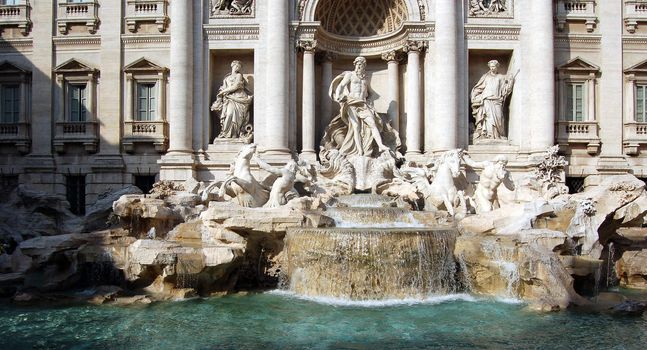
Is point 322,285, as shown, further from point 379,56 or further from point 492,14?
point 492,14

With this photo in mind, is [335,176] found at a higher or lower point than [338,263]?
higher

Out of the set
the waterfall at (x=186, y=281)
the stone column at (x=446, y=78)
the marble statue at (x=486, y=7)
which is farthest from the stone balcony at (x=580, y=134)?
the waterfall at (x=186, y=281)

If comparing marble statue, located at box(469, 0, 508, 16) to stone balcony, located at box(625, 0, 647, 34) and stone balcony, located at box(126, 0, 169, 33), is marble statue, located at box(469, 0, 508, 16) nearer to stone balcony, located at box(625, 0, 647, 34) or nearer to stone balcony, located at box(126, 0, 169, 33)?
stone balcony, located at box(625, 0, 647, 34)

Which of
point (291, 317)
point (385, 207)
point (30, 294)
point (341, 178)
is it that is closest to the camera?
point (291, 317)

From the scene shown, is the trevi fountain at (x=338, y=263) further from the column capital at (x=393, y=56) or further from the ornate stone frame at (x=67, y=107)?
the column capital at (x=393, y=56)

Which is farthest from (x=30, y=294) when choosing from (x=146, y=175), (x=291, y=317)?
(x=146, y=175)

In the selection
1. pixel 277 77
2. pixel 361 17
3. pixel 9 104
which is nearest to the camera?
pixel 277 77

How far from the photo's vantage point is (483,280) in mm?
11617

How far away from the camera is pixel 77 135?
19.2 m

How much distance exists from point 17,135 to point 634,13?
2298 centimetres

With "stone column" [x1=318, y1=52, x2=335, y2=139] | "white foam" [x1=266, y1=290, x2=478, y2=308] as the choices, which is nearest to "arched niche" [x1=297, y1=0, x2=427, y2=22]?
"stone column" [x1=318, y1=52, x2=335, y2=139]

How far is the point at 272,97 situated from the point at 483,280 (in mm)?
9511

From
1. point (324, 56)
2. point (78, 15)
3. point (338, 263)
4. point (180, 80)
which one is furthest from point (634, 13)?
point (78, 15)

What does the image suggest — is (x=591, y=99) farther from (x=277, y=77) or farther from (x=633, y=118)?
(x=277, y=77)
